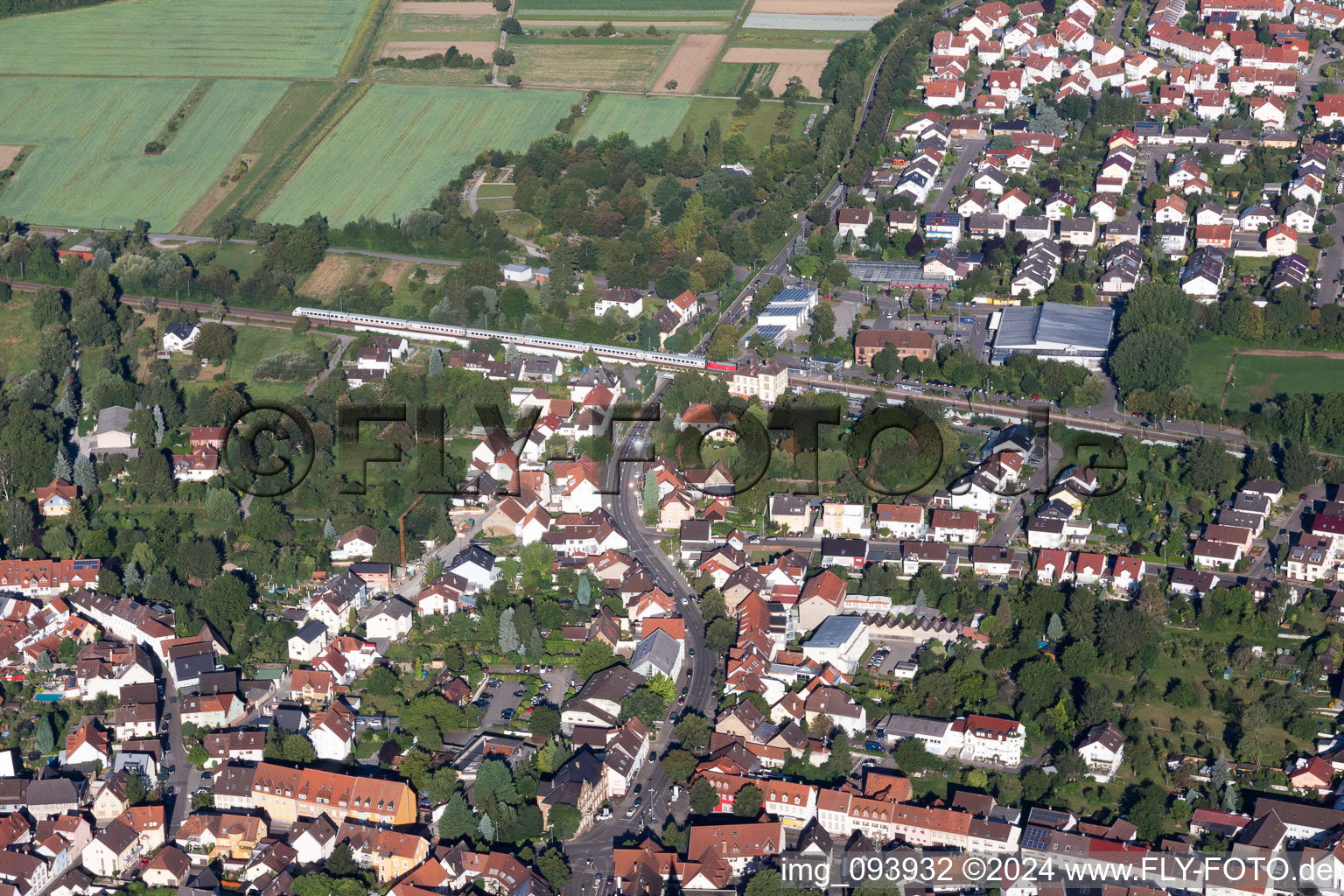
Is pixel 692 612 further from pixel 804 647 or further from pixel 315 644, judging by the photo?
pixel 315 644

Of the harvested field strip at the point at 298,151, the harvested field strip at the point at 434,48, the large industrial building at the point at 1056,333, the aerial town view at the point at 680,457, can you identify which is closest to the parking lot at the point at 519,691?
the aerial town view at the point at 680,457

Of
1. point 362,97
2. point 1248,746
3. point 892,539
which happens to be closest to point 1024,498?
point 892,539

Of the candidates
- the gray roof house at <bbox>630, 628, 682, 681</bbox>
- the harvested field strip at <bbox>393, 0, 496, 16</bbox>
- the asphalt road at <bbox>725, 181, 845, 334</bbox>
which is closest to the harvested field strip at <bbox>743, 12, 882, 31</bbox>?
the harvested field strip at <bbox>393, 0, 496, 16</bbox>

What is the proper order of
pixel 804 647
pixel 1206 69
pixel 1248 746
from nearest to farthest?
pixel 1248 746, pixel 804 647, pixel 1206 69

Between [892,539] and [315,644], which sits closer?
[315,644]

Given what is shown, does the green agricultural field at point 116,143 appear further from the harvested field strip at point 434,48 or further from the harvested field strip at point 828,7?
the harvested field strip at point 828,7
